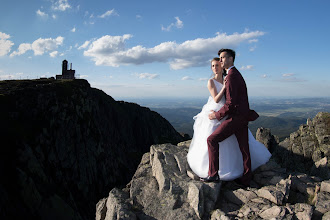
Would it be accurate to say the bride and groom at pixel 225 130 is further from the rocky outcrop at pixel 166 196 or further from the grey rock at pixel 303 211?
the grey rock at pixel 303 211

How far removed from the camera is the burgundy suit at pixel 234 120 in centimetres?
958

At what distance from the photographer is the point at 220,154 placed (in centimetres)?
1020

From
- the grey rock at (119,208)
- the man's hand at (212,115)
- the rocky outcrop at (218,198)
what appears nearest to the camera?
the rocky outcrop at (218,198)

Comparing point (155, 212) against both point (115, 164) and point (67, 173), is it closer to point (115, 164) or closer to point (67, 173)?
point (67, 173)

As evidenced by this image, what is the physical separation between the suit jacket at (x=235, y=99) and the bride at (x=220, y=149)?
0.49m

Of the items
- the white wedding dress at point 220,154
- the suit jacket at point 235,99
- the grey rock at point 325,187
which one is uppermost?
the suit jacket at point 235,99

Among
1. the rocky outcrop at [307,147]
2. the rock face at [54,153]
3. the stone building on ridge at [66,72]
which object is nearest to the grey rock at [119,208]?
the rocky outcrop at [307,147]

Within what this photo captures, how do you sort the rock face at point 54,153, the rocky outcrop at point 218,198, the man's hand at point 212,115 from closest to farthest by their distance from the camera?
the rocky outcrop at point 218,198
the man's hand at point 212,115
the rock face at point 54,153

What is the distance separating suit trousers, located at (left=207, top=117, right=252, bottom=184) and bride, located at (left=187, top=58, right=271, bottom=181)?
0.96 feet

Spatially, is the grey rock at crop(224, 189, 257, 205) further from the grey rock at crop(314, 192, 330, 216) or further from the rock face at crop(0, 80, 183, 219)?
the rock face at crop(0, 80, 183, 219)

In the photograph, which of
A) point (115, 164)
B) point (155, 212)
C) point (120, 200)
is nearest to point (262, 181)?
point (155, 212)

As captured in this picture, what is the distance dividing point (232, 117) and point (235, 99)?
36.1 inches

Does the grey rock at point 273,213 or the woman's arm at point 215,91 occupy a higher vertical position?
the woman's arm at point 215,91

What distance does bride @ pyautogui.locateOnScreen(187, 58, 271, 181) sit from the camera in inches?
399
